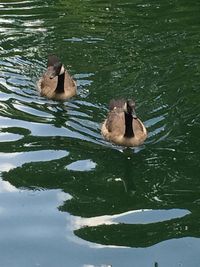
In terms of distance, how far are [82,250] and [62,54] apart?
716cm

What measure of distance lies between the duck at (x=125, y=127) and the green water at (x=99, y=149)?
A: 12cm

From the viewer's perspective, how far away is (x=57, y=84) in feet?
39.6

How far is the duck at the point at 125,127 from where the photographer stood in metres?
10.1

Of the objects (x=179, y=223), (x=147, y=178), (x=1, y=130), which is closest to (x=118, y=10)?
(x=1, y=130)

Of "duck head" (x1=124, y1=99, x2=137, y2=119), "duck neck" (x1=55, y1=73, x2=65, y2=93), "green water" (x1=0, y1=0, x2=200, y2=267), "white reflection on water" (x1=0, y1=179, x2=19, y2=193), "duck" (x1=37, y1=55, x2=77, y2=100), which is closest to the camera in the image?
"green water" (x1=0, y1=0, x2=200, y2=267)

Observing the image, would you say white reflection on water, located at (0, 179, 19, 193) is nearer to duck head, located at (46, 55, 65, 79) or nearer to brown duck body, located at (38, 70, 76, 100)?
brown duck body, located at (38, 70, 76, 100)

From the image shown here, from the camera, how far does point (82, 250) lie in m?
7.52

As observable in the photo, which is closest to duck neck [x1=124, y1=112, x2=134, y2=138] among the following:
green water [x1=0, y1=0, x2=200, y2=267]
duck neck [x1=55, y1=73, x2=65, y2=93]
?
green water [x1=0, y1=0, x2=200, y2=267]

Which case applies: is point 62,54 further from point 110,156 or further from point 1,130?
point 110,156

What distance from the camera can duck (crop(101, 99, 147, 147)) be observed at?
10.1 meters

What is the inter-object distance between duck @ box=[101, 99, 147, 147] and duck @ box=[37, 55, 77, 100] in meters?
1.59

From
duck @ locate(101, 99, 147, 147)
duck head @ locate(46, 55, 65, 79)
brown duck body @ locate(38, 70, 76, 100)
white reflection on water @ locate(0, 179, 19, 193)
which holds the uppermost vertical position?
duck head @ locate(46, 55, 65, 79)

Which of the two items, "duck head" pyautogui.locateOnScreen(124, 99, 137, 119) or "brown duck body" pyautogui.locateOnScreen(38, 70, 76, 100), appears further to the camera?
"brown duck body" pyautogui.locateOnScreen(38, 70, 76, 100)

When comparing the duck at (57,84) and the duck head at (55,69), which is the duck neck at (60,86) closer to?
the duck at (57,84)
